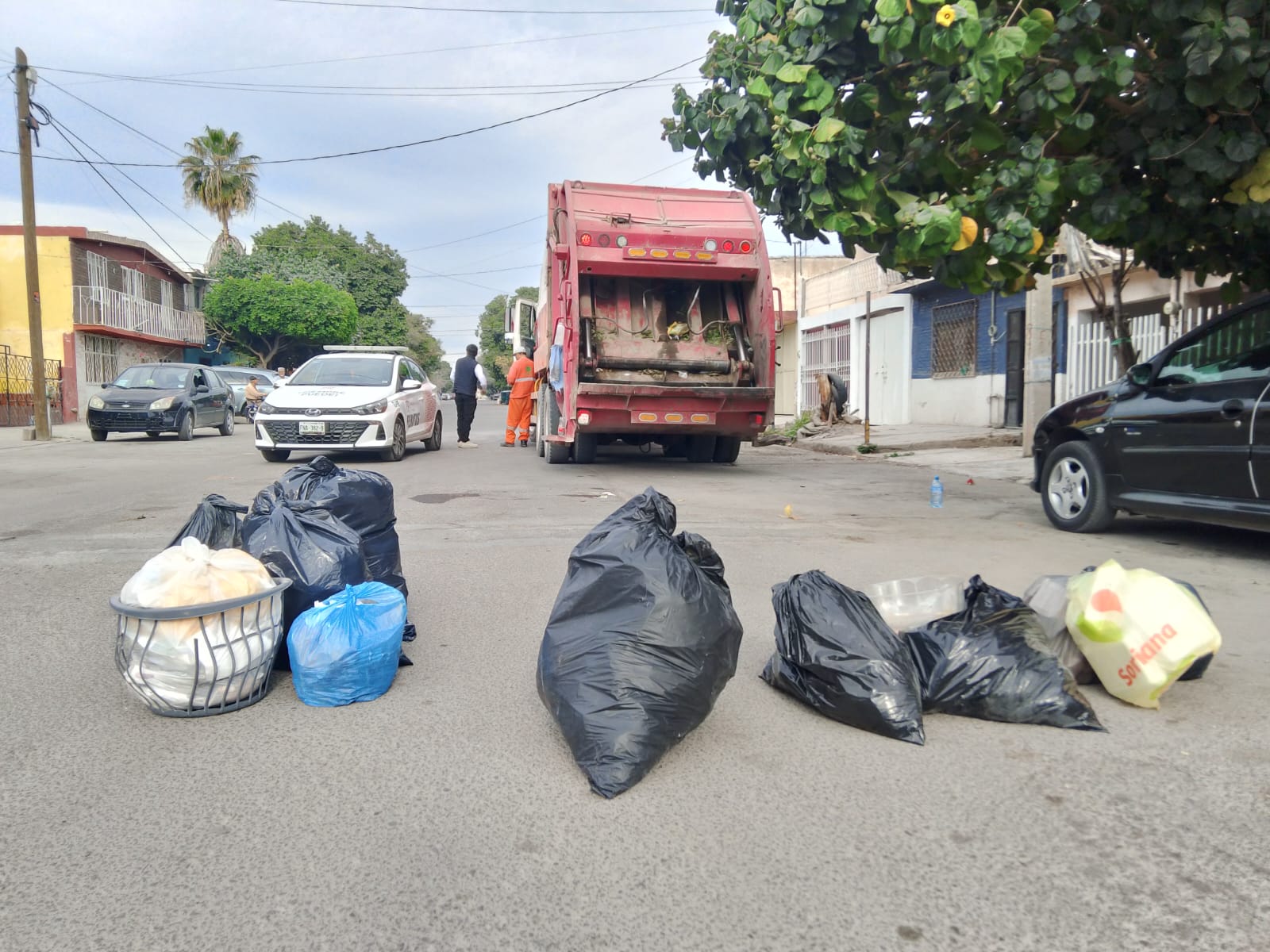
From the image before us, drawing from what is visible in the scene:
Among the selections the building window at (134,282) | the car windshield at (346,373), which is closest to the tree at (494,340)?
the building window at (134,282)

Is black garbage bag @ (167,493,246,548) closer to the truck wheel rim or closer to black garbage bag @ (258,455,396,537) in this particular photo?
black garbage bag @ (258,455,396,537)

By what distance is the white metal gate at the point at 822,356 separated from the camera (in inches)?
926

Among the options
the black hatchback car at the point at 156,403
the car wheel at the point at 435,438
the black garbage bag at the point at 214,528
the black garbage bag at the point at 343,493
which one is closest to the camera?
the black garbage bag at the point at 214,528

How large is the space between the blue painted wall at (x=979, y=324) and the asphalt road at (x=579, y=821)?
13.2 metres

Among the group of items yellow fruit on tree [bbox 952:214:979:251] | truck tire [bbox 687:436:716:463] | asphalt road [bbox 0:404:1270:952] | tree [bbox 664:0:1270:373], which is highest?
tree [bbox 664:0:1270:373]

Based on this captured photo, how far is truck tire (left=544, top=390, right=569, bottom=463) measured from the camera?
39.2ft

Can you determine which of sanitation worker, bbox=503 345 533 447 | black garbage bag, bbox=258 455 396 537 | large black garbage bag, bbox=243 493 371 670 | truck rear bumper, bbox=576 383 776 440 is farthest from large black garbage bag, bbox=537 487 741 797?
sanitation worker, bbox=503 345 533 447

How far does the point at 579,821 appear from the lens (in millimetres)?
2600

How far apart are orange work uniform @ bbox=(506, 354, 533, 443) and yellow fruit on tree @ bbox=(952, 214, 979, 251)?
976cm

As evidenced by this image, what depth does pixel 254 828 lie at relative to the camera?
2553mm

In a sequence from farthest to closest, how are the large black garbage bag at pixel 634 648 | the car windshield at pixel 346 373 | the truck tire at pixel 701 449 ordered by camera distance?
the car windshield at pixel 346 373, the truck tire at pixel 701 449, the large black garbage bag at pixel 634 648

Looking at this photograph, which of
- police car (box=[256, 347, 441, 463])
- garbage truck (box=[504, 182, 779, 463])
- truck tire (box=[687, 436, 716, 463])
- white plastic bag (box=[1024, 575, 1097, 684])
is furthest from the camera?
truck tire (box=[687, 436, 716, 463])

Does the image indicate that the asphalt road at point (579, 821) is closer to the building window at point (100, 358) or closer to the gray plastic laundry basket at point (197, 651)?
the gray plastic laundry basket at point (197, 651)

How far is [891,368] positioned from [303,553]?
760 inches
